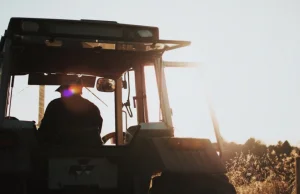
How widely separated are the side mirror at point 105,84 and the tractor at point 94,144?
60cm

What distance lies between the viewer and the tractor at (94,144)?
3.65 m

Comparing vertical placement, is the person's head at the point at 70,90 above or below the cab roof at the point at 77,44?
below

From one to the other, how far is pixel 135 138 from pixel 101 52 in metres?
1.00

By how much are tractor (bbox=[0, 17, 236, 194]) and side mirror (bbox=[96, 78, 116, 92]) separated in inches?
23.7

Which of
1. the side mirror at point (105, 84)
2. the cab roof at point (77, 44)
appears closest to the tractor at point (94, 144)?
the cab roof at point (77, 44)

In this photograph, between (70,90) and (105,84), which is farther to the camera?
(105,84)

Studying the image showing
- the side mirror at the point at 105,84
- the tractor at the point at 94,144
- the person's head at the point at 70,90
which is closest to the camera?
the tractor at the point at 94,144

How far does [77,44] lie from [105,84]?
1383 mm

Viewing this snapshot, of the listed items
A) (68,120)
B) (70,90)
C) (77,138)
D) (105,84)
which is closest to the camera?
(77,138)

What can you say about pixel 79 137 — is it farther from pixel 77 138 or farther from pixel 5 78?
pixel 5 78

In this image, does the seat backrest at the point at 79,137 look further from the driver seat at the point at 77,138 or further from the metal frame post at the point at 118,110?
the metal frame post at the point at 118,110

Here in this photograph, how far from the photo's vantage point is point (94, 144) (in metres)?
4.45

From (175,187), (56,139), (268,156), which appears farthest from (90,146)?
(268,156)

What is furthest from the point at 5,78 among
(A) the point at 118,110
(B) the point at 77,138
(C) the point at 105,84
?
(A) the point at 118,110
